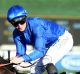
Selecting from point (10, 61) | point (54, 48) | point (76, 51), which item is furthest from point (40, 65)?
point (76, 51)

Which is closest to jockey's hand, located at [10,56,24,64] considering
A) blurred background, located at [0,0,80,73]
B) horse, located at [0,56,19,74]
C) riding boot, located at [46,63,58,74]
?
horse, located at [0,56,19,74]

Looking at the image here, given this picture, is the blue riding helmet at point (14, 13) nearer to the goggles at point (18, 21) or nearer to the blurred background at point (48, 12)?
the goggles at point (18, 21)

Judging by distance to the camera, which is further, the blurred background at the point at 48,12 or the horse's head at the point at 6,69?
the blurred background at the point at 48,12

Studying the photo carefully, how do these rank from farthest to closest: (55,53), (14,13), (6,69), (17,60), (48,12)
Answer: (48,12) → (55,53) → (14,13) → (17,60) → (6,69)

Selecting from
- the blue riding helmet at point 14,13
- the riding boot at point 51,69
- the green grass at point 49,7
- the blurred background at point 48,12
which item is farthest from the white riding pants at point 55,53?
the green grass at point 49,7

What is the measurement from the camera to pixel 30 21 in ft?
20.1

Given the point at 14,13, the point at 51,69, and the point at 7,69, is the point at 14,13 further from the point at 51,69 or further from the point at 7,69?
the point at 51,69

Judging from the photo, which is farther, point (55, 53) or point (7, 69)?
point (55, 53)

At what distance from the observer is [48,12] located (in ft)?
38.7

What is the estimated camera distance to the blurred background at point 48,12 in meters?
11.6

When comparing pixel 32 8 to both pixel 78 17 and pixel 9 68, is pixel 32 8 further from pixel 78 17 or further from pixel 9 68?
pixel 9 68

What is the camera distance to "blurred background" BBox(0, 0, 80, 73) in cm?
1165

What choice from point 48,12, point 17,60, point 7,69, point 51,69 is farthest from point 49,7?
point 7,69

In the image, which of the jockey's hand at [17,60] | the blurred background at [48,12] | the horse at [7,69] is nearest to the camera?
the horse at [7,69]
